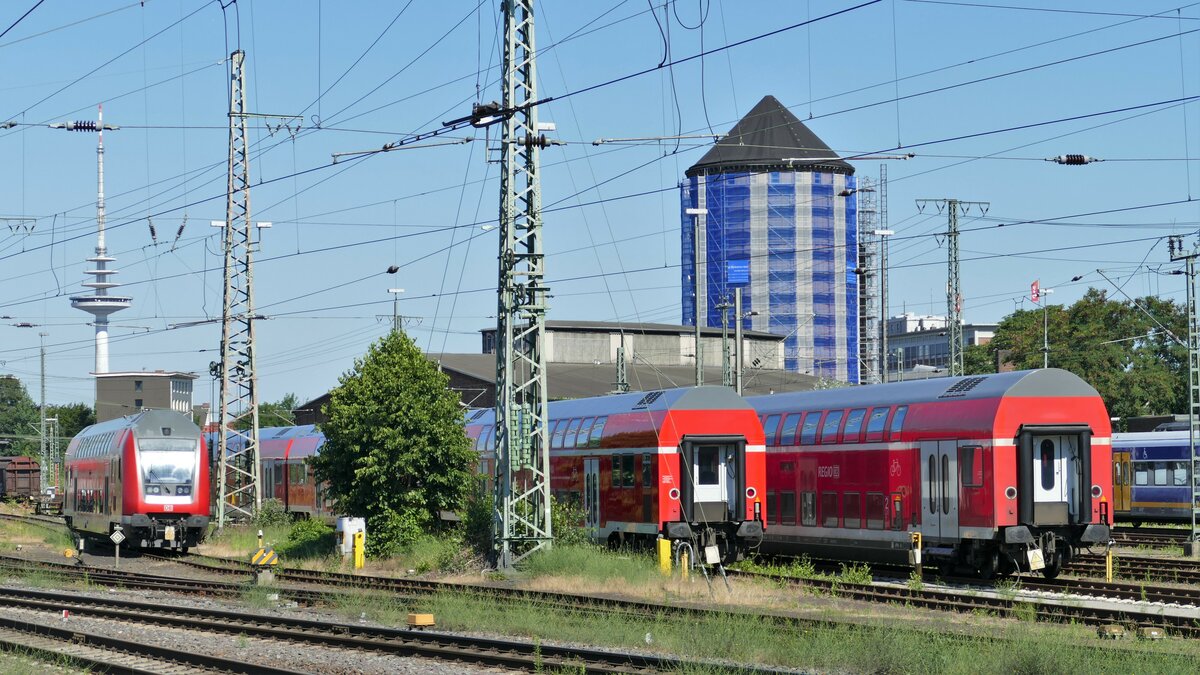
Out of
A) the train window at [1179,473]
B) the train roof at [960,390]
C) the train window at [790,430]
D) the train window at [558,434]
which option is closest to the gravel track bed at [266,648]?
the train window at [558,434]

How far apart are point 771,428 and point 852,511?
3892 mm

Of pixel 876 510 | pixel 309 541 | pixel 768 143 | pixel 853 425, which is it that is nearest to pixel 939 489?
pixel 876 510

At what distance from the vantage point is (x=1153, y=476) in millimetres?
47906

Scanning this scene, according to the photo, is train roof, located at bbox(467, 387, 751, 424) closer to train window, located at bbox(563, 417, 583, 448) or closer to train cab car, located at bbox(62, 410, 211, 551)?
train window, located at bbox(563, 417, 583, 448)

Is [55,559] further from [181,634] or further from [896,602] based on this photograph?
[896,602]

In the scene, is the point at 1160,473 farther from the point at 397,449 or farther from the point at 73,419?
the point at 73,419

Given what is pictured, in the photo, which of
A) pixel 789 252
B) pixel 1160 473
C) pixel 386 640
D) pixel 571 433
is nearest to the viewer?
pixel 386 640

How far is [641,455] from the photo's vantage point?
3092 centimetres

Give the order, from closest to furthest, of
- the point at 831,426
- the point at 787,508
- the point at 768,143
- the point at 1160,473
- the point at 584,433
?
the point at 831,426 → the point at 787,508 → the point at 584,433 → the point at 1160,473 → the point at 768,143

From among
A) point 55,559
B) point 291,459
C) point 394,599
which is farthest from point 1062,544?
point 291,459

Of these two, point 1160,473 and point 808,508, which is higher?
point 808,508

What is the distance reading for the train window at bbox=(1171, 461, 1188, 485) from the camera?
4609cm

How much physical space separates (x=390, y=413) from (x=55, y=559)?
1430 cm

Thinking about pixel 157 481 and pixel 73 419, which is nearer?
pixel 157 481
